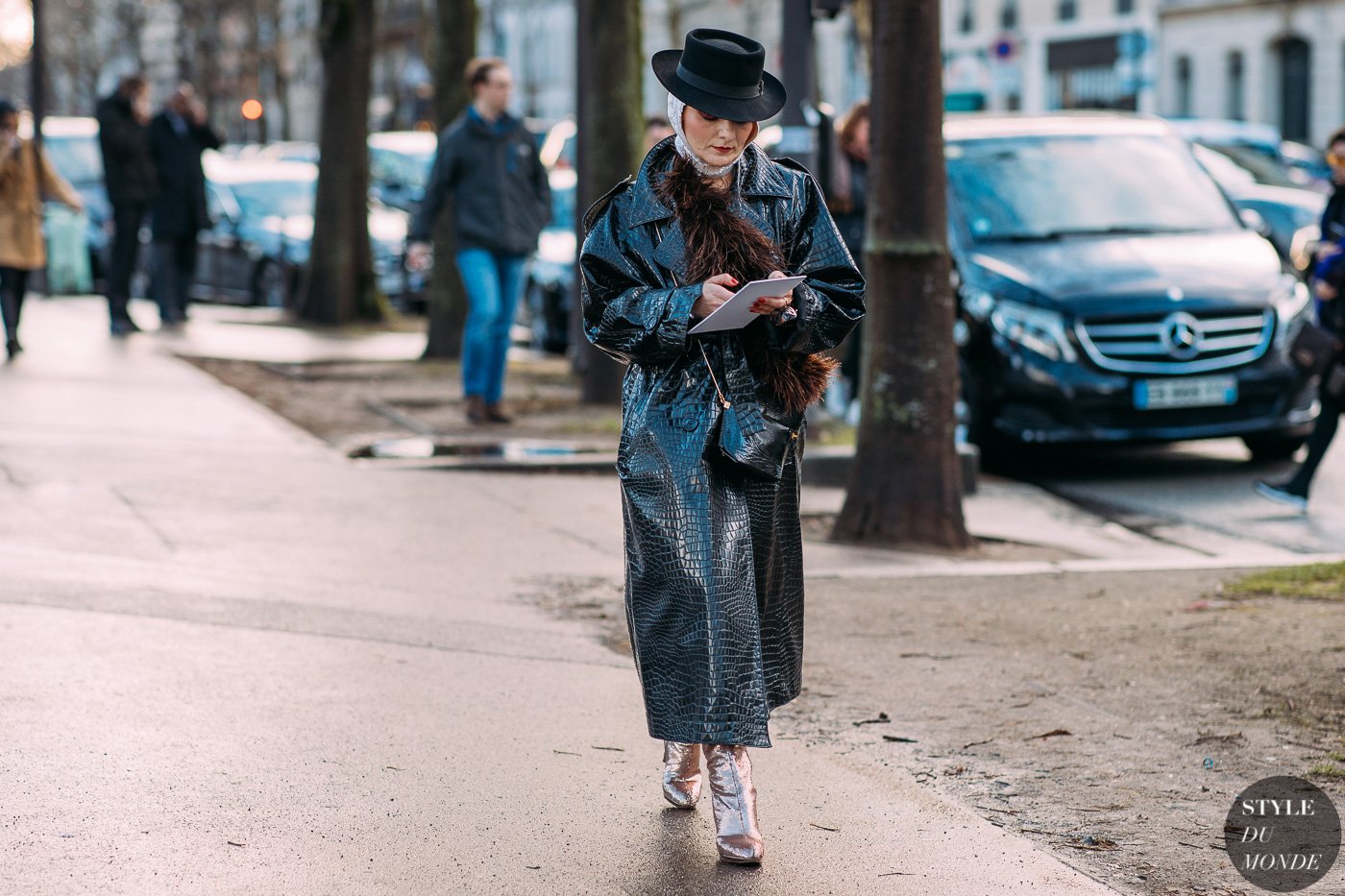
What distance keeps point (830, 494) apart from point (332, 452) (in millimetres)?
2487

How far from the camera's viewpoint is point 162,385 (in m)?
12.6

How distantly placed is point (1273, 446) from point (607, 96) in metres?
4.60

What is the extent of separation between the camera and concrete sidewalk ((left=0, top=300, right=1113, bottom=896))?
4242mm

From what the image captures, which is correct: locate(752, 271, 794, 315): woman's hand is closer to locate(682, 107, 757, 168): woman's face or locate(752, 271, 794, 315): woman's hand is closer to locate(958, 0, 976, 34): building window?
locate(682, 107, 757, 168): woman's face

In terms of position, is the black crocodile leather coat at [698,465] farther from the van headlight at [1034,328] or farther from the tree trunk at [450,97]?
the tree trunk at [450,97]

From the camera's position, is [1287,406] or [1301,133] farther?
[1301,133]

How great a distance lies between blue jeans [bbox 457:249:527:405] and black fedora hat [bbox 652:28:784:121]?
22.0 ft

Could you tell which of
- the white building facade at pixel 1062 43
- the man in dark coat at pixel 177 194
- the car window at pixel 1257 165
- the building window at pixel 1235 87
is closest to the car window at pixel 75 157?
the man in dark coat at pixel 177 194

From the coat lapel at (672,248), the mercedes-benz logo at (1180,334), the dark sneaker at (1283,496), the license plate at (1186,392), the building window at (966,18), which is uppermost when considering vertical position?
the building window at (966,18)

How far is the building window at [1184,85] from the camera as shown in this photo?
174ft

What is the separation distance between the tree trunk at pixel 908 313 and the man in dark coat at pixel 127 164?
31.2 ft

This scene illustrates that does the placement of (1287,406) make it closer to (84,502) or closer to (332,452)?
(332,452)

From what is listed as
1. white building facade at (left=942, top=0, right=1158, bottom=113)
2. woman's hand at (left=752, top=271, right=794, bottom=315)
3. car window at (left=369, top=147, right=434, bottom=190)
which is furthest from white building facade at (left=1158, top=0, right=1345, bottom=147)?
woman's hand at (left=752, top=271, right=794, bottom=315)

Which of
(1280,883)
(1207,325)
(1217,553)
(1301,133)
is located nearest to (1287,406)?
(1207,325)
